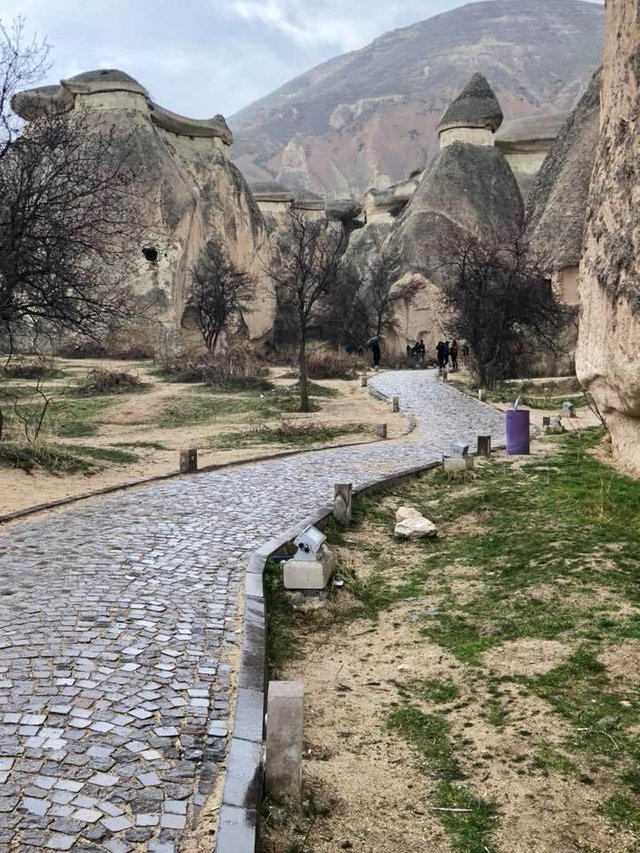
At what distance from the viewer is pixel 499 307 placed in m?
23.6

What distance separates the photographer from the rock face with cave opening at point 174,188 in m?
35.1

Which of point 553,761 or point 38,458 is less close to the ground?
point 38,458

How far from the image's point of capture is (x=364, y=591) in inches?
235

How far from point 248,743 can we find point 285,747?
0.91 ft

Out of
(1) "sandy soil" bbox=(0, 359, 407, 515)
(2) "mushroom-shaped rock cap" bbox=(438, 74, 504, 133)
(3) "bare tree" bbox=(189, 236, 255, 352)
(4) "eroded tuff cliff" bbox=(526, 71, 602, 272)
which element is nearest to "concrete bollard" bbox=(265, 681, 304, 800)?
(1) "sandy soil" bbox=(0, 359, 407, 515)

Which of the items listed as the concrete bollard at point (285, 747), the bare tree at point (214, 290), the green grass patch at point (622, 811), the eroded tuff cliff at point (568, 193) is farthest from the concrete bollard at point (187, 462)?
the bare tree at point (214, 290)

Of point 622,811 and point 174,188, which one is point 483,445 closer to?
point 622,811

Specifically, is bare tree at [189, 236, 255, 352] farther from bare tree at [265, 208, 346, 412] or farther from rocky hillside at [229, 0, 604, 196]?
rocky hillside at [229, 0, 604, 196]

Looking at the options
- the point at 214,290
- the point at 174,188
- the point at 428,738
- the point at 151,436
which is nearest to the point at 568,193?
the point at 214,290

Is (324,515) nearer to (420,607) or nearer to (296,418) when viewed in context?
(420,607)

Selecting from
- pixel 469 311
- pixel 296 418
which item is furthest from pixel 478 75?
pixel 296 418

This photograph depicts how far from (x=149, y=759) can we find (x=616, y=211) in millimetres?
8617

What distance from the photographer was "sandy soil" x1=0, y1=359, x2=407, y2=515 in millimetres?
9703

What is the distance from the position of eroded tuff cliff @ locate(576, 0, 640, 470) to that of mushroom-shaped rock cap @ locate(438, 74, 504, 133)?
35067mm
